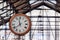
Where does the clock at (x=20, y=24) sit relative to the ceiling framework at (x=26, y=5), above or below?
below

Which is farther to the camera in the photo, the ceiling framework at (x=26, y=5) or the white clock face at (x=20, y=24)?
the ceiling framework at (x=26, y=5)

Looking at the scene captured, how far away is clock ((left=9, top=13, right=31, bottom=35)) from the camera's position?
10.1 metres

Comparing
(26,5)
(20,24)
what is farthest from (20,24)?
(26,5)

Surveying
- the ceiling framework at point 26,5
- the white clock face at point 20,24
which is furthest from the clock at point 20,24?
the ceiling framework at point 26,5

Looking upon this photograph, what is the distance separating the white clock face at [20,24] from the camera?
33.2ft

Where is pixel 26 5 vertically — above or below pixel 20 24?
above

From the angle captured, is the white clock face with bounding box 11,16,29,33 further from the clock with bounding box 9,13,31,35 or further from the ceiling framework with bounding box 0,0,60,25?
the ceiling framework with bounding box 0,0,60,25

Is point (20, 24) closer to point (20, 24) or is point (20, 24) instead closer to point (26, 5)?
point (20, 24)

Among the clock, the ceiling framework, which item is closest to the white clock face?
the clock

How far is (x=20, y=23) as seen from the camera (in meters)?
10.2

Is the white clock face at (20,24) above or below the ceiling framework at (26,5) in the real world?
below

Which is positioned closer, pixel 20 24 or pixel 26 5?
pixel 20 24

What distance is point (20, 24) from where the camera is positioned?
10.3 metres

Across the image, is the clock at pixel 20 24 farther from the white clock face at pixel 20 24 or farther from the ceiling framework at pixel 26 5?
the ceiling framework at pixel 26 5
